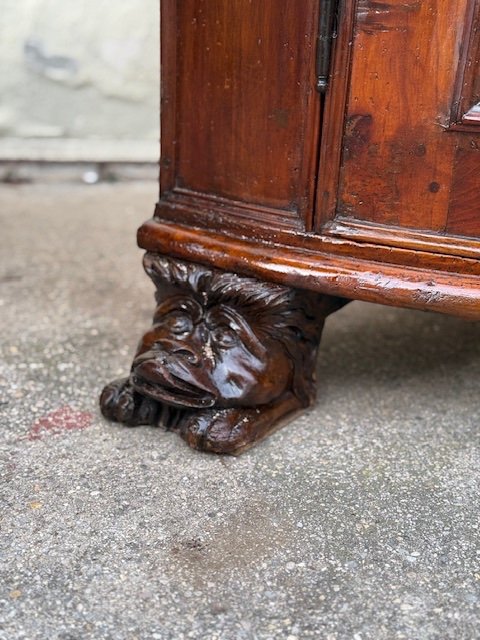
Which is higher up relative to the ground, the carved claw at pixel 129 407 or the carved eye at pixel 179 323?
the carved eye at pixel 179 323

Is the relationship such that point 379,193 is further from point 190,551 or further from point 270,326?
point 190,551

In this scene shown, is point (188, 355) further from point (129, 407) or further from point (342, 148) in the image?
point (342, 148)

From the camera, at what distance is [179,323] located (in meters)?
1.56

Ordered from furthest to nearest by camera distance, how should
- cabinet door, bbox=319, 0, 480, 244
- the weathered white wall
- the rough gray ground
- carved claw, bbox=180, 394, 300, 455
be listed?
the weathered white wall
carved claw, bbox=180, 394, 300, 455
cabinet door, bbox=319, 0, 480, 244
the rough gray ground

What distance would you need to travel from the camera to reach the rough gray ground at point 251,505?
3.67 ft

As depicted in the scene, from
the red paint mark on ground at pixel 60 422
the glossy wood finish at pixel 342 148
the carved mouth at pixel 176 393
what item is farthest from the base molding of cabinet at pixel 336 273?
the red paint mark on ground at pixel 60 422

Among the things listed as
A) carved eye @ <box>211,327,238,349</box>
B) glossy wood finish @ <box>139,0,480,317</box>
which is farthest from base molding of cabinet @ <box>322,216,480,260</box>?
carved eye @ <box>211,327,238,349</box>

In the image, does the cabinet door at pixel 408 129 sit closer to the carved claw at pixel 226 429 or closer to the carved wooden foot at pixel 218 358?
the carved wooden foot at pixel 218 358

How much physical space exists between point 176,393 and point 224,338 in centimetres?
13

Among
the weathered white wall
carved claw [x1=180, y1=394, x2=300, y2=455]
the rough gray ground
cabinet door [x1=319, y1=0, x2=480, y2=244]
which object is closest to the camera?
the rough gray ground

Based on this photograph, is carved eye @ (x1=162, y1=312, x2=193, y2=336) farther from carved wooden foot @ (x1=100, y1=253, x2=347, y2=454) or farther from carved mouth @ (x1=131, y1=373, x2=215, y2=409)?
carved mouth @ (x1=131, y1=373, x2=215, y2=409)

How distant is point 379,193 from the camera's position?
144cm

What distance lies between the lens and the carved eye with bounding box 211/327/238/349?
1.52m

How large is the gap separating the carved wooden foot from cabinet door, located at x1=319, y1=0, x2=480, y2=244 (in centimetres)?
20
